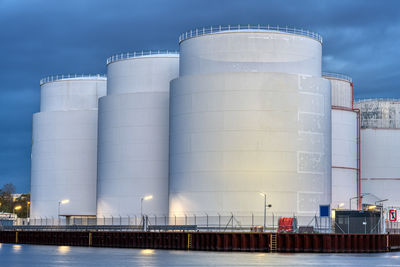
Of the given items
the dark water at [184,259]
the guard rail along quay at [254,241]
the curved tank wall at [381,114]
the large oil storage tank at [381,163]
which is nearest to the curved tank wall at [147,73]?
the guard rail along quay at [254,241]

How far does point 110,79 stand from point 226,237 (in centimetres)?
3525

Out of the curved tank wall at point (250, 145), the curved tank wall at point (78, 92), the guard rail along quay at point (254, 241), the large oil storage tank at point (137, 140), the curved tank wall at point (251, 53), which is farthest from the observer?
the curved tank wall at point (78, 92)

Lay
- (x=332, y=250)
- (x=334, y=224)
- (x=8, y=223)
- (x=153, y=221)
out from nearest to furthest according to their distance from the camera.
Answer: (x=332, y=250) → (x=334, y=224) → (x=153, y=221) → (x=8, y=223)

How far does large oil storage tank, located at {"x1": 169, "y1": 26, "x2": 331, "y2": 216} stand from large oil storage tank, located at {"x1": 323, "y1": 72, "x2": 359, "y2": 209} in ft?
29.3

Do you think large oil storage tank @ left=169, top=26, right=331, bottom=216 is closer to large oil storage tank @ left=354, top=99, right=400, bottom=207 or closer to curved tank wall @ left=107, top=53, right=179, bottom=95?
curved tank wall @ left=107, top=53, right=179, bottom=95

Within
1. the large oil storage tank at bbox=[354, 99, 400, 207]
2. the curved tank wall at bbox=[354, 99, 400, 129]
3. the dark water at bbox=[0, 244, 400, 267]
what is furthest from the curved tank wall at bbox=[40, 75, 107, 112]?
the dark water at bbox=[0, 244, 400, 267]

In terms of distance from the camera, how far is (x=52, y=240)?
89.3 metres

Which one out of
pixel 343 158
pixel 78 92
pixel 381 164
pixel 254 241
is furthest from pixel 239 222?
pixel 78 92

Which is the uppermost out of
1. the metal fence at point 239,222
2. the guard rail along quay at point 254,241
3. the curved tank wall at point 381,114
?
the curved tank wall at point 381,114

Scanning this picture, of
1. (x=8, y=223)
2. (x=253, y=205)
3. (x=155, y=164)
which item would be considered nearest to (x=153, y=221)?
(x=155, y=164)

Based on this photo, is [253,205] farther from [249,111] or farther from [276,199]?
[249,111]

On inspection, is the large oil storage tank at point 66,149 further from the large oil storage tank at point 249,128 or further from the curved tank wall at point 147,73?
the large oil storage tank at point 249,128

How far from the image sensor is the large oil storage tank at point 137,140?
94625mm

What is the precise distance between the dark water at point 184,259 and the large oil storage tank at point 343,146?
24.3 m
